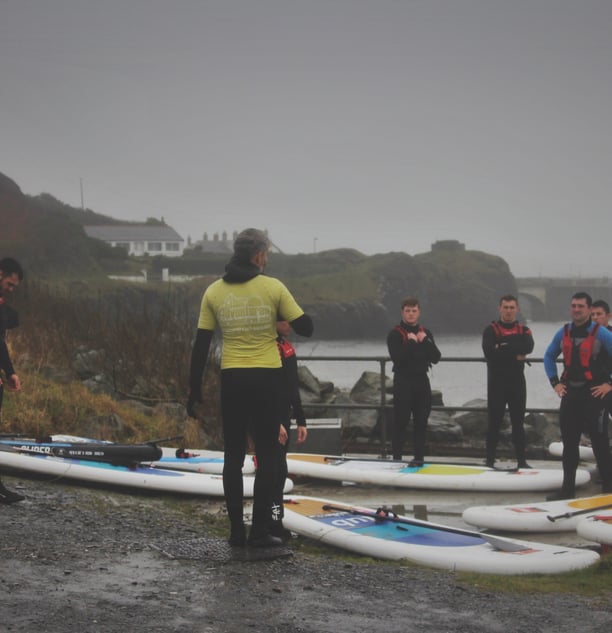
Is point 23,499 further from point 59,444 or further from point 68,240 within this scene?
point 68,240

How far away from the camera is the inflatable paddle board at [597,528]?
21.6ft

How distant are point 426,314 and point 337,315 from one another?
20.0 metres

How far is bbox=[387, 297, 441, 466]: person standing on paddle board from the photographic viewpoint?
10.0m

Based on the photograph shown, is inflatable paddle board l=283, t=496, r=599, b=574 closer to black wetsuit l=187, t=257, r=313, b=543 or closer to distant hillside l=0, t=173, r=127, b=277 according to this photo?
black wetsuit l=187, t=257, r=313, b=543

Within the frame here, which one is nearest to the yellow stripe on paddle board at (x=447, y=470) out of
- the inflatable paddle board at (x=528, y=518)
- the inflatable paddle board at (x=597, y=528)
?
the inflatable paddle board at (x=528, y=518)

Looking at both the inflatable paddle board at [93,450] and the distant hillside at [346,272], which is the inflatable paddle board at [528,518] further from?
the distant hillside at [346,272]

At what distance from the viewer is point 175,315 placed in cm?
1564

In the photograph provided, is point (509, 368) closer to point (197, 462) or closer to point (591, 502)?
point (591, 502)

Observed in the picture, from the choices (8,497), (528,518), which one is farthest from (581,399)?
(8,497)

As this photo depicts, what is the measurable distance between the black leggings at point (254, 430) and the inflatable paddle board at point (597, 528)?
7.62 ft

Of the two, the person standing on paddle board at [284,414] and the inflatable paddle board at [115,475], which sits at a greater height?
the person standing on paddle board at [284,414]

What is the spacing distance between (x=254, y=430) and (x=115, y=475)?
3.09 m

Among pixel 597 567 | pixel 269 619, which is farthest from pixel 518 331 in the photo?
pixel 269 619

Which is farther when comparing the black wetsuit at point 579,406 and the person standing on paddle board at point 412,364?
the person standing on paddle board at point 412,364
